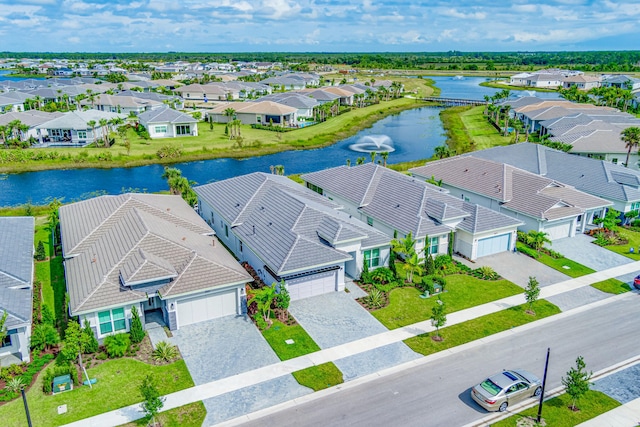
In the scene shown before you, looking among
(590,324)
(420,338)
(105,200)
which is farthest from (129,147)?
(590,324)

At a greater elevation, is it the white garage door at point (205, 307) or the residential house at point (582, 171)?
the residential house at point (582, 171)

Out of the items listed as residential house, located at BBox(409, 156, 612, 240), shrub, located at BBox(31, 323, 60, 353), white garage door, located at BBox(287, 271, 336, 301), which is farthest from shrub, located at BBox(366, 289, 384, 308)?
shrub, located at BBox(31, 323, 60, 353)

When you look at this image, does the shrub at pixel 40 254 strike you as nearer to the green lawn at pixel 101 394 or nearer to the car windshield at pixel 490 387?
the green lawn at pixel 101 394

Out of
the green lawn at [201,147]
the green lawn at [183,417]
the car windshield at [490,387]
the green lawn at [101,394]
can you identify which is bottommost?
the green lawn at [183,417]

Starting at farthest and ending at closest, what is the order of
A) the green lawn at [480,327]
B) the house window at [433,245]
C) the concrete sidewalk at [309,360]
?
the house window at [433,245] < the green lawn at [480,327] < the concrete sidewalk at [309,360]

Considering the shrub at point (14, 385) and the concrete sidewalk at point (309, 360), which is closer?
the concrete sidewalk at point (309, 360)

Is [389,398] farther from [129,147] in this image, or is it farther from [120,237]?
[129,147]

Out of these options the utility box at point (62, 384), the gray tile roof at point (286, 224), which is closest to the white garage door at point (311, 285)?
the gray tile roof at point (286, 224)
